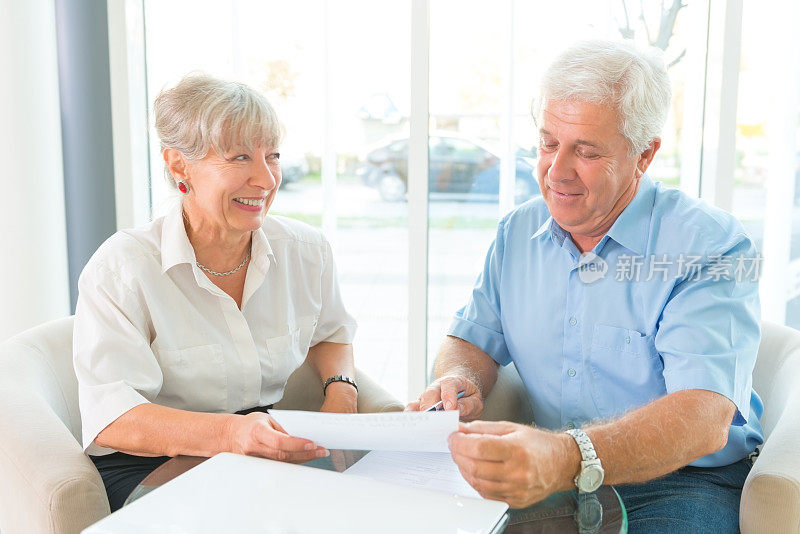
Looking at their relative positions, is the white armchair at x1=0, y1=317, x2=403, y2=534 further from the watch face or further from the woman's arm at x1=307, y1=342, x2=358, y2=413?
the watch face

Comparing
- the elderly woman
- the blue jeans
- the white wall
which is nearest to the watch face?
the blue jeans

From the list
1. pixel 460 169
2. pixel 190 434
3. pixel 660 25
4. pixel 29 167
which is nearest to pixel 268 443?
pixel 190 434

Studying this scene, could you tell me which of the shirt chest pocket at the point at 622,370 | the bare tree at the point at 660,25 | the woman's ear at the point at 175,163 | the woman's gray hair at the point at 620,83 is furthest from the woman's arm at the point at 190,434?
the bare tree at the point at 660,25

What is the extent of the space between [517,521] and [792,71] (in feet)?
7.35

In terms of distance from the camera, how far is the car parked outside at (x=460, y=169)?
2883mm

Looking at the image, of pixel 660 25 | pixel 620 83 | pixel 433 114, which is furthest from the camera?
pixel 433 114

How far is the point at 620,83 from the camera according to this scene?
5.21 feet

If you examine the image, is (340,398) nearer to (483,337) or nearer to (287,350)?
(287,350)

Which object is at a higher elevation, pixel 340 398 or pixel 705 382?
pixel 705 382

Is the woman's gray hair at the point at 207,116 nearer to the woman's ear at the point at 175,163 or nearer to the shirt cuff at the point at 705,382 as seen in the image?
the woman's ear at the point at 175,163

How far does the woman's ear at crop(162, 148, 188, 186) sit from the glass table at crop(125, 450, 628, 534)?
70 centimetres

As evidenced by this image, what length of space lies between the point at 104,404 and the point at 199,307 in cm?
31

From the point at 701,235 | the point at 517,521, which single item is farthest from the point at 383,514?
the point at 701,235

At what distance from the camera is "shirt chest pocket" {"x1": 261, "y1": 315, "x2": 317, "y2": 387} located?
73.0 inches
